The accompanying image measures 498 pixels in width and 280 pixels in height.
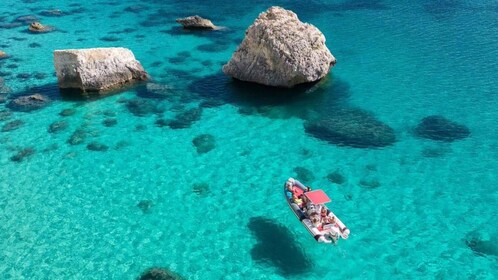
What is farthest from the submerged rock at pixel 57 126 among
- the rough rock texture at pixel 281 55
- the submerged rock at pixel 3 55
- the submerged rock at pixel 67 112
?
the submerged rock at pixel 3 55

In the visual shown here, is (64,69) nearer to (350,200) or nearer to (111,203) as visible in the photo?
(111,203)

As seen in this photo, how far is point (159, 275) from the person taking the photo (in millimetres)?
22406

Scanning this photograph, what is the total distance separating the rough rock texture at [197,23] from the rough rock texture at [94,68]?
14496 mm

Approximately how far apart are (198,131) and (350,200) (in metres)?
13.3

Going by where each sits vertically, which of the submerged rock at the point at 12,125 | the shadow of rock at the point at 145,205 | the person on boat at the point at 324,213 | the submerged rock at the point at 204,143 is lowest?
the shadow of rock at the point at 145,205

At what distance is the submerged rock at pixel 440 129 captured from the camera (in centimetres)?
3253

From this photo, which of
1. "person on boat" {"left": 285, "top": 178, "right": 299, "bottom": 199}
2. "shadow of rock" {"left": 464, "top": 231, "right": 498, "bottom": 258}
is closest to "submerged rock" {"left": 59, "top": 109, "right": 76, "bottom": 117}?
"person on boat" {"left": 285, "top": 178, "right": 299, "bottom": 199}

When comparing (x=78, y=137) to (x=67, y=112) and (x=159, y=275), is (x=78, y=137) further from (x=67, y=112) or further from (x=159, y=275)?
(x=159, y=275)

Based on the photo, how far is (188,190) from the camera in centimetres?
2842

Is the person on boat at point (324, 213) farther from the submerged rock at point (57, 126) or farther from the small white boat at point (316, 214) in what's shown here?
the submerged rock at point (57, 126)

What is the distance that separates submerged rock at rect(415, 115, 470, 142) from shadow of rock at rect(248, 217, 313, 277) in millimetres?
14568

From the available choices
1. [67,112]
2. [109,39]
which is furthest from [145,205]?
[109,39]

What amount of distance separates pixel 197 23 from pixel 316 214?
35330 millimetres

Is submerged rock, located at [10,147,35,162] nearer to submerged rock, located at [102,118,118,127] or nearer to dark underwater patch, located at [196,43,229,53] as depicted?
submerged rock, located at [102,118,118,127]
